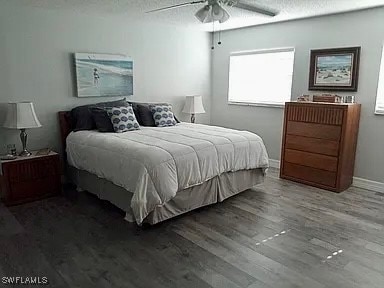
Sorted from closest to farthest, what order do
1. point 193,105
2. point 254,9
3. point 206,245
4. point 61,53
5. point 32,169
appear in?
point 206,245, point 32,169, point 254,9, point 61,53, point 193,105

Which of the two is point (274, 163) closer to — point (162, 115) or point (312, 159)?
point (312, 159)

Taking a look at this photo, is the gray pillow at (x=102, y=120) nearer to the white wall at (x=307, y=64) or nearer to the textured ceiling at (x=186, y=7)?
the textured ceiling at (x=186, y=7)

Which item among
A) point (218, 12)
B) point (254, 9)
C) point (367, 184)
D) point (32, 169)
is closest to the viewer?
point (218, 12)

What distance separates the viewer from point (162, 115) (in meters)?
4.45

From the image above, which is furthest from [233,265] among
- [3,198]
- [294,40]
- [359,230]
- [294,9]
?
[294,40]

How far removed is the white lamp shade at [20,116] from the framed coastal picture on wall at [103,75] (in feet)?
2.62

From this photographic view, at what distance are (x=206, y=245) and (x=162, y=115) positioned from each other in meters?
2.29

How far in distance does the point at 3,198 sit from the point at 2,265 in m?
1.39

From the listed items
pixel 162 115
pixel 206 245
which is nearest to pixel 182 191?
pixel 206 245

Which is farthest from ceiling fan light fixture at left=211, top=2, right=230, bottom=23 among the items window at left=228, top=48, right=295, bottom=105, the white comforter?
window at left=228, top=48, right=295, bottom=105

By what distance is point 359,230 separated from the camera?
292 centimetres

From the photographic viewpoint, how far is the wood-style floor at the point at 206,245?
86.7 inches

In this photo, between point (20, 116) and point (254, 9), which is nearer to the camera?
point (20, 116)

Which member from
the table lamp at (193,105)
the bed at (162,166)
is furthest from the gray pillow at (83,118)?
the table lamp at (193,105)
